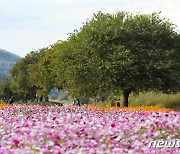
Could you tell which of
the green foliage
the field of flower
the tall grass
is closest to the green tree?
the green foliage

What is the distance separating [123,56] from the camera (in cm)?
3044

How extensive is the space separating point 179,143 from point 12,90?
7660cm

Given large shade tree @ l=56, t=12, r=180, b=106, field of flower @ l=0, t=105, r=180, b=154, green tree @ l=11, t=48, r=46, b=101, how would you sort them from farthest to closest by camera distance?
green tree @ l=11, t=48, r=46, b=101, large shade tree @ l=56, t=12, r=180, b=106, field of flower @ l=0, t=105, r=180, b=154

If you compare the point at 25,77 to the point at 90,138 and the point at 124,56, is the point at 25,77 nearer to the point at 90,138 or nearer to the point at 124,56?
the point at 124,56

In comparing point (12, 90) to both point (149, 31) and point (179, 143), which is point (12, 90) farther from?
point (179, 143)

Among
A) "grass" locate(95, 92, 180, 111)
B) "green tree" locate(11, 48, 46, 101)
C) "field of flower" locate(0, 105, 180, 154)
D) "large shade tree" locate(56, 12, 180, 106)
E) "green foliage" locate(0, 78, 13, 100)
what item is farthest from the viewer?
"green foliage" locate(0, 78, 13, 100)

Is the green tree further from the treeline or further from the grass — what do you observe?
the treeline

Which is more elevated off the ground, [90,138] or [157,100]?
[157,100]

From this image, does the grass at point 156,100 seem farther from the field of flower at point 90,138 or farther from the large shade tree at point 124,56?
the field of flower at point 90,138

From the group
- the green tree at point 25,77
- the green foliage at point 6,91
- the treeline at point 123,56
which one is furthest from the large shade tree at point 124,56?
the green foliage at point 6,91

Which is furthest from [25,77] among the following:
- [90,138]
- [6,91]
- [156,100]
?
[90,138]

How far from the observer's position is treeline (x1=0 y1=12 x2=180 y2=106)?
101 ft

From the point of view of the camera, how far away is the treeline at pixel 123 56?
101 ft

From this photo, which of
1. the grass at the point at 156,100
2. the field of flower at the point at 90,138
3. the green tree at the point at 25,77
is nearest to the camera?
the field of flower at the point at 90,138
